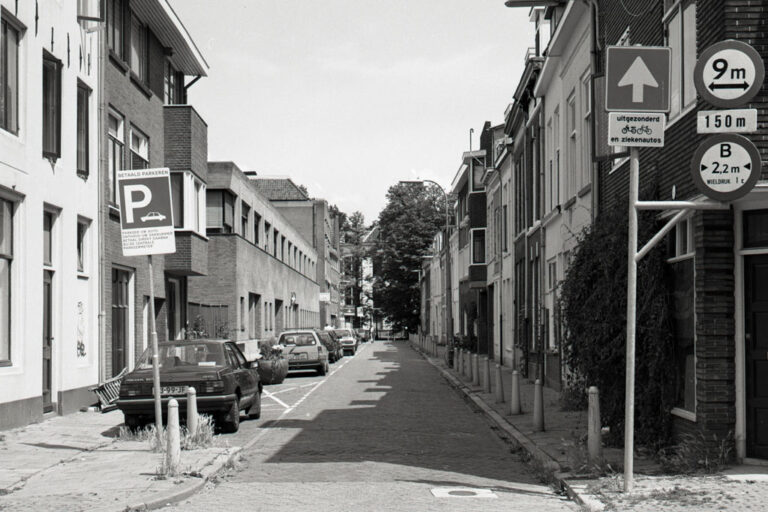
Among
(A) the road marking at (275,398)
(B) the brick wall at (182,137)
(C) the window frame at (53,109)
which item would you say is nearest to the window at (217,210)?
(B) the brick wall at (182,137)

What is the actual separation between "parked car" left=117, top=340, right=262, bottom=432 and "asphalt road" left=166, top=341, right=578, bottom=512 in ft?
1.81

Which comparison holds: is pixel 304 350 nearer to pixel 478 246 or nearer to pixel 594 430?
pixel 478 246

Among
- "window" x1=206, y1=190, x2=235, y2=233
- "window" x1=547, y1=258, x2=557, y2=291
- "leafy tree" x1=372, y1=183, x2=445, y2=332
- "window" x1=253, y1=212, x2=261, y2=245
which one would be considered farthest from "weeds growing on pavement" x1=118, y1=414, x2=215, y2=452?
"leafy tree" x1=372, y1=183, x2=445, y2=332

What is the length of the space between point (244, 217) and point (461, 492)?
2972 cm

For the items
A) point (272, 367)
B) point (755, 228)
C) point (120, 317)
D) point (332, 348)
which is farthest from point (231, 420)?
point (332, 348)

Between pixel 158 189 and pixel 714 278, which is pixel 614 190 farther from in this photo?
pixel 158 189

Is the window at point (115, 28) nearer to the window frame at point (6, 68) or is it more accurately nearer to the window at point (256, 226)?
the window frame at point (6, 68)

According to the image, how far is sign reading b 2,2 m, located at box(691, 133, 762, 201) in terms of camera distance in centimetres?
877

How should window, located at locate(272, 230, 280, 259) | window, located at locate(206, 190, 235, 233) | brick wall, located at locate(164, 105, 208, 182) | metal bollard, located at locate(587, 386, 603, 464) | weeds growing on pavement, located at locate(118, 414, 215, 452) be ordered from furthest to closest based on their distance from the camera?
window, located at locate(272, 230, 280, 259), window, located at locate(206, 190, 235, 233), brick wall, located at locate(164, 105, 208, 182), weeds growing on pavement, located at locate(118, 414, 215, 452), metal bollard, located at locate(587, 386, 603, 464)

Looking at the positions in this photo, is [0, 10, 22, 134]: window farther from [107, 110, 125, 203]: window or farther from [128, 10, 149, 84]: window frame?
[128, 10, 149, 84]: window frame

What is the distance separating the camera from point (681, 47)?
11789 millimetres

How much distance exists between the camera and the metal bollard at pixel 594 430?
34.5ft

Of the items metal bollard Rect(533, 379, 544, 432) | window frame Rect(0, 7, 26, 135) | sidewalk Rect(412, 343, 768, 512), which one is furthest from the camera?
window frame Rect(0, 7, 26, 135)

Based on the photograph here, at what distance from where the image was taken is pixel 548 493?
973 centimetres
